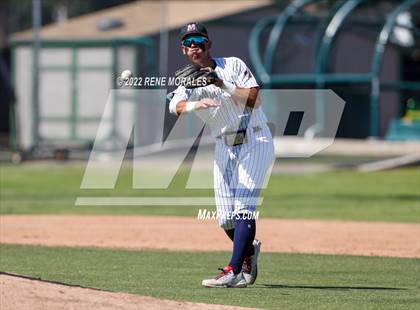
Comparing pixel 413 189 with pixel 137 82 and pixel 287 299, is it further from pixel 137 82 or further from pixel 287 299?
pixel 287 299

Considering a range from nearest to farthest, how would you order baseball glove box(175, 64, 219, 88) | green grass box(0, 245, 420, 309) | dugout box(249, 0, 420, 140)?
green grass box(0, 245, 420, 309) → baseball glove box(175, 64, 219, 88) → dugout box(249, 0, 420, 140)

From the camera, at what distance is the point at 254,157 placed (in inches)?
362

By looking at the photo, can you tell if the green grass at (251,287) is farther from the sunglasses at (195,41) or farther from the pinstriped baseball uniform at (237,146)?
the sunglasses at (195,41)

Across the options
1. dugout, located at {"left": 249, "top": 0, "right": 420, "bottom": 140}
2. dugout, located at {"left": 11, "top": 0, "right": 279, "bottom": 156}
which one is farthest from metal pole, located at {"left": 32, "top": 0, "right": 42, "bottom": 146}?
dugout, located at {"left": 249, "top": 0, "right": 420, "bottom": 140}

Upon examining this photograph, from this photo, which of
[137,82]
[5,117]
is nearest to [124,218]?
[137,82]

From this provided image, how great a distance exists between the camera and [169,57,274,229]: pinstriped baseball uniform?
9.19 meters

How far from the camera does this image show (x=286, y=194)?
77.6 feet

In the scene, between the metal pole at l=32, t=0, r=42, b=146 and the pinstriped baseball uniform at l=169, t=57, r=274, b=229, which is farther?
the metal pole at l=32, t=0, r=42, b=146

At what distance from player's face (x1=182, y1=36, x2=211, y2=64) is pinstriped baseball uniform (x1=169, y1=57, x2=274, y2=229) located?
0.57ft

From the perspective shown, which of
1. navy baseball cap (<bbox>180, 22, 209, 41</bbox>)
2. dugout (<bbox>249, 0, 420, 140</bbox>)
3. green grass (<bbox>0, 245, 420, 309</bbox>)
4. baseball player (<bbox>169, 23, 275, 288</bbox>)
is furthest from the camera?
dugout (<bbox>249, 0, 420, 140</bbox>)

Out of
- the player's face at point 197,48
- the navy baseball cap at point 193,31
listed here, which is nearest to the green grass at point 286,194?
the player's face at point 197,48

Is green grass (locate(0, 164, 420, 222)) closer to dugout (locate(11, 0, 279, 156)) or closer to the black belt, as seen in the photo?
dugout (locate(11, 0, 279, 156))

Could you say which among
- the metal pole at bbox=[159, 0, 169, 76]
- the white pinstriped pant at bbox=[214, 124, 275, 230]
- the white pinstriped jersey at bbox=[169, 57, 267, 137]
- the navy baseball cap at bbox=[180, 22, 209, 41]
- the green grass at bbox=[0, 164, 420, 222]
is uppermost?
the navy baseball cap at bbox=[180, 22, 209, 41]

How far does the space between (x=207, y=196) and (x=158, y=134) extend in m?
17.2
